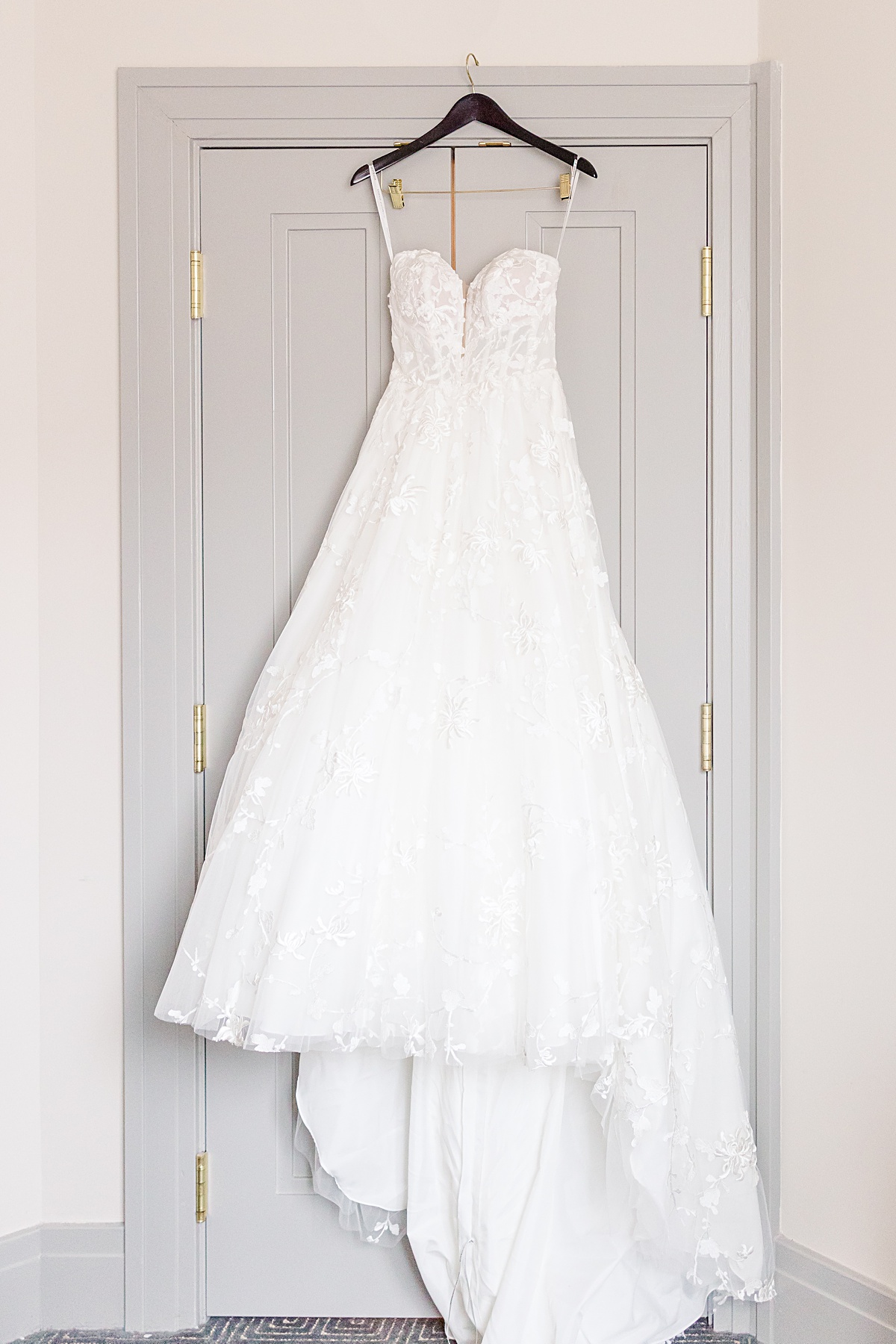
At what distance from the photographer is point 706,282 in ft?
5.95

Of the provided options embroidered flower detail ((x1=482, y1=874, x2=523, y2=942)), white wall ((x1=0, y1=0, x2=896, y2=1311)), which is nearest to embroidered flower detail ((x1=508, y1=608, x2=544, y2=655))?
embroidered flower detail ((x1=482, y1=874, x2=523, y2=942))

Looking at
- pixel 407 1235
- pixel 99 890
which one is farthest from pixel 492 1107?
pixel 99 890

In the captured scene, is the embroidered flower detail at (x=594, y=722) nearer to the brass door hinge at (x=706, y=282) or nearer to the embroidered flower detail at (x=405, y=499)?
the embroidered flower detail at (x=405, y=499)

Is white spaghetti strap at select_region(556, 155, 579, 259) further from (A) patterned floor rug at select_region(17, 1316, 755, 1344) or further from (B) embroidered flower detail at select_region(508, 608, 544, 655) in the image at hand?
(A) patterned floor rug at select_region(17, 1316, 755, 1344)

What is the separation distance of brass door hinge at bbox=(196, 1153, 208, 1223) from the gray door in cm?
2

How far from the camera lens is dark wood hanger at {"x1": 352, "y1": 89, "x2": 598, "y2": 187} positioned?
68.4 inches

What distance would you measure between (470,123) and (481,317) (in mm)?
403

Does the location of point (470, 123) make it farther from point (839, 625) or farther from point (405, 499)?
point (839, 625)

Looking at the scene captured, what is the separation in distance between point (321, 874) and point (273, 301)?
43.7 inches

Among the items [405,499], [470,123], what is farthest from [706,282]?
[405,499]

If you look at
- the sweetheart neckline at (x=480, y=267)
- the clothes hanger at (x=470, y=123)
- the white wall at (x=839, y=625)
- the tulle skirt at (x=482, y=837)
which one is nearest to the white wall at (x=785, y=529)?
the white wall at (x=839, y=625)

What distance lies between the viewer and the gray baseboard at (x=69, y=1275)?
1816 mm

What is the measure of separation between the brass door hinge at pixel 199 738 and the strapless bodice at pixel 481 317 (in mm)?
756

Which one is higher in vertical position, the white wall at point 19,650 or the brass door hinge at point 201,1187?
the white wall at point 19,650
